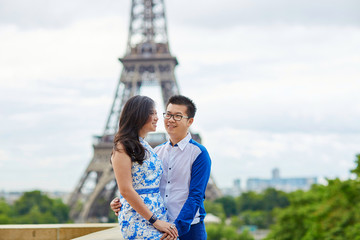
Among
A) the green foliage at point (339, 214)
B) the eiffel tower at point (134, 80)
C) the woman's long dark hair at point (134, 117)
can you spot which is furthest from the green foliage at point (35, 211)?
the woman's long dark hair at point (134, 117)

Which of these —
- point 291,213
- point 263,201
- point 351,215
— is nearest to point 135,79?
point 291,213

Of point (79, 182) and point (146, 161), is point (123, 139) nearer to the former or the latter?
point (146, 161)

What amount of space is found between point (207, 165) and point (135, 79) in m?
33.4

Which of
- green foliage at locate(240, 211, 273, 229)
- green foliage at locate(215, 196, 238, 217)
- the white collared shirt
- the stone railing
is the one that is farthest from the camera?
green foliage at locate(215, 196, 238, 217)

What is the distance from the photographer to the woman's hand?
4023 mm

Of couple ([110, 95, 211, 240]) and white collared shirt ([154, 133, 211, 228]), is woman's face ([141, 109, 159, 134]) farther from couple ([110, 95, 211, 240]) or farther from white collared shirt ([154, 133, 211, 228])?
white collared shirt ([154, 133, 211, 228])

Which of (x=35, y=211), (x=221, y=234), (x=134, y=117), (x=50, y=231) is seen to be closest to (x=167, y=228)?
(x=134, y=117)

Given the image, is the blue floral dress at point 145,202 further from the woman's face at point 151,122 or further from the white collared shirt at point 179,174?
the white collared shirt at point 179,174

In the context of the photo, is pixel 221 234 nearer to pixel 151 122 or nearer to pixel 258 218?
pixel 258 218

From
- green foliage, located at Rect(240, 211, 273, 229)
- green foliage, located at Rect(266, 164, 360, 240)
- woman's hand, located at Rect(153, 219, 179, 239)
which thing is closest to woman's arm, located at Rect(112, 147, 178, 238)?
woman's hand, located at Rect(153, 219, 179, 239)

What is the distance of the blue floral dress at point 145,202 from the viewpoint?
403 cm

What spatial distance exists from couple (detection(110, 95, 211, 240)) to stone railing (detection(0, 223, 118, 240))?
2564 millimetres

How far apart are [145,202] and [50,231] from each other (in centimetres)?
326

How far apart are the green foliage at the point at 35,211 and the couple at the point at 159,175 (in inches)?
1880
